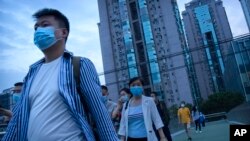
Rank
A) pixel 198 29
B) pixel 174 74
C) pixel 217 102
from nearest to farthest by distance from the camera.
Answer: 1. pixel 217 102
2. pixel 174 74
3. pixel 198 29

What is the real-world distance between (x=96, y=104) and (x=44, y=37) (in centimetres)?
67

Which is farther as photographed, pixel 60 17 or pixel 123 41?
pixel 123 41

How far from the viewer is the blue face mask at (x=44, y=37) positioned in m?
2.20

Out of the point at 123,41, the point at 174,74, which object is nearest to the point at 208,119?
the point at 174,74

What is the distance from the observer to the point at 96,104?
194 centimetres

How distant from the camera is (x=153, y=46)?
68062 mm

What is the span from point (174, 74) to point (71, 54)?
205 ft

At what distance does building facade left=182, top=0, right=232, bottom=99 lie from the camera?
85.1m

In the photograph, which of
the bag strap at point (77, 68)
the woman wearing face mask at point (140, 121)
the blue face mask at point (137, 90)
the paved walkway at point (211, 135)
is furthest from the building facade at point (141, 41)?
the bag strap at point (77, 68)

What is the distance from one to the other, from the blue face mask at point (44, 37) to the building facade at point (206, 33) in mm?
84817

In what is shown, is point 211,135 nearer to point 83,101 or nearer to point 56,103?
point 83,101

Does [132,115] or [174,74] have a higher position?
[174,74]

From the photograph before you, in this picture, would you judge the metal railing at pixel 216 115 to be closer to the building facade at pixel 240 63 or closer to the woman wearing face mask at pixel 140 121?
the building facade at pixel 240 63

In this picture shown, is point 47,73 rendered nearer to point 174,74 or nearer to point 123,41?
point 174,74
